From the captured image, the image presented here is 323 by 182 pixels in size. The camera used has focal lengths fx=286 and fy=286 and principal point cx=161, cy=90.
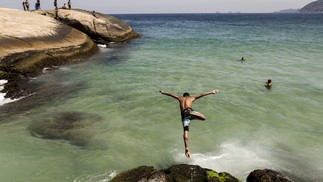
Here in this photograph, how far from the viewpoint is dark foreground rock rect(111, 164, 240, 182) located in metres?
7.44

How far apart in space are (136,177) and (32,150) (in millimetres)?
5010

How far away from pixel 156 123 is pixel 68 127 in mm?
3928

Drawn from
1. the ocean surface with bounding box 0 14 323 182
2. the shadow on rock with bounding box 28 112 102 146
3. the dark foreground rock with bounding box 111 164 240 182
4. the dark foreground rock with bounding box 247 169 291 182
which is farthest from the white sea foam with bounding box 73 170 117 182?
the dark foreground rock with bounding box 247 169 291 182

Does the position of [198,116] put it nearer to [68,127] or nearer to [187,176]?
[187,176]

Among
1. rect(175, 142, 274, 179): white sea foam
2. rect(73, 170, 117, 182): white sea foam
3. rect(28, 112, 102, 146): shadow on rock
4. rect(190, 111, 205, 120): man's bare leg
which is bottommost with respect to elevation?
rect(73, 170, 117, 182): white sea foam

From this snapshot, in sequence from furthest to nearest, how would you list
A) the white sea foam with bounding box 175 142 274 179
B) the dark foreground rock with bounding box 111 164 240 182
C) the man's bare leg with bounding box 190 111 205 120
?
the white sea foam with bounding box 175 142 274 179
the man's bare leg with bounding box 190 111 205 120
the dark foreground rock with bounding box 111 164 240 182

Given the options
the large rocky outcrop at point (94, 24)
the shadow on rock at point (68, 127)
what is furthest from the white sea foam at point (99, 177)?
the large rocky outcrop at point (94, 24)

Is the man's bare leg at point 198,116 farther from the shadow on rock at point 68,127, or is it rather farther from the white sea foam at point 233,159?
the shadow on rock at point 68,127

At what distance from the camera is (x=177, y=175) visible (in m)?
7.67

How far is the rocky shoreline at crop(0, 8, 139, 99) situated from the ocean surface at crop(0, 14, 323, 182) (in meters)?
1.11

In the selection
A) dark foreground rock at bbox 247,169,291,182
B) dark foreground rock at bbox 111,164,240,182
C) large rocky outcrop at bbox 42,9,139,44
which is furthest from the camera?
large rocky outcrop at bbox 42,9,139,44

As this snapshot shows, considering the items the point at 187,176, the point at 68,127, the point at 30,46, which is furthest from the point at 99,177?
the point at 30,46

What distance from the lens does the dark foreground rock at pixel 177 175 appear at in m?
7.44

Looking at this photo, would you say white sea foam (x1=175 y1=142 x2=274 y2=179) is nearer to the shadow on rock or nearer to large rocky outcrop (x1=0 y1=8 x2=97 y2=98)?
the shadow on rock
